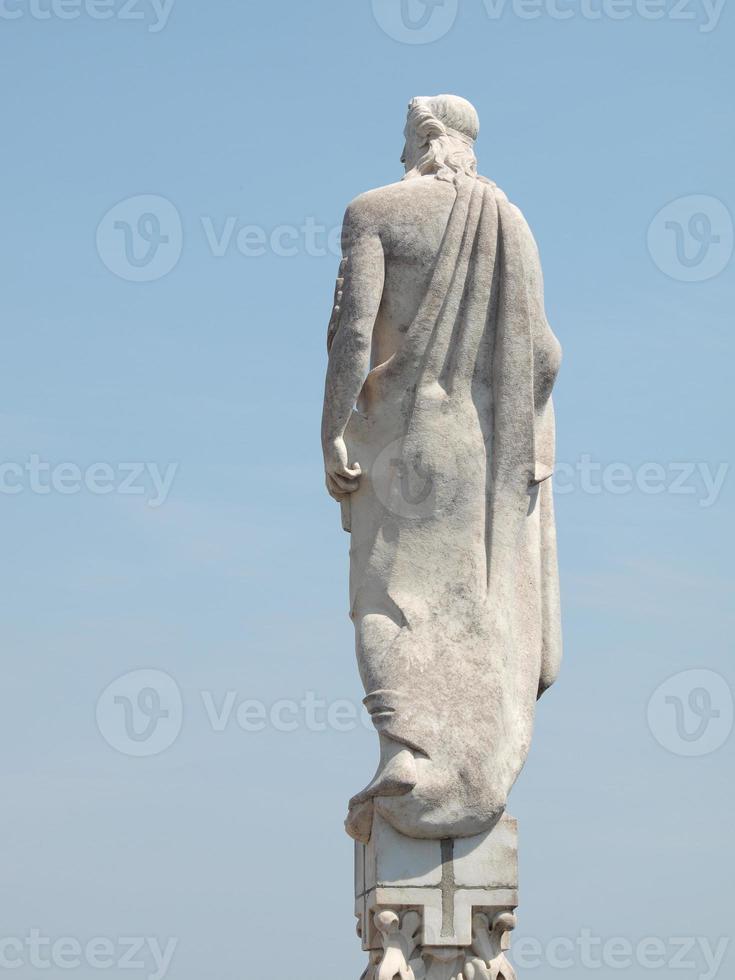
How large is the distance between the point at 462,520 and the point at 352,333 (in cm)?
134

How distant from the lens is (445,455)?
11.1 metres

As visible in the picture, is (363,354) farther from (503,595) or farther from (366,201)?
(503,595)

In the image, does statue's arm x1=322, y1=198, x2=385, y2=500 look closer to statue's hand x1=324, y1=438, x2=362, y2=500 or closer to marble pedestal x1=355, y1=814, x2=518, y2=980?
statue's hand x1=324, y1=438, x2=362, y2=500

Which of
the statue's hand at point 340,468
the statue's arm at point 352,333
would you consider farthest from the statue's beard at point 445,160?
the statue's hand at point 340,468

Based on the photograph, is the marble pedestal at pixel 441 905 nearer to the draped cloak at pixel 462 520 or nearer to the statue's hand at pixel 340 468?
the draped cloak at pixel 462 520

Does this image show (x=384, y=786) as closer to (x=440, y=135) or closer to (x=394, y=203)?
(x=394, y=203)

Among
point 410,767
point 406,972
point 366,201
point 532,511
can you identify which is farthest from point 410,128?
point 406,972

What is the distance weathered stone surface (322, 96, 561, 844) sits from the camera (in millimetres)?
10875

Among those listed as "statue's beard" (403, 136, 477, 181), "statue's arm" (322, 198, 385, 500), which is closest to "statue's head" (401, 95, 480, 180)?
"statue's beard" (403, 136, 477, 181)

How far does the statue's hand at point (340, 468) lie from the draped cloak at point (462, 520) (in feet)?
0.21

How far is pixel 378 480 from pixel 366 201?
1752 mm

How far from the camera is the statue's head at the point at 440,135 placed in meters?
11.6

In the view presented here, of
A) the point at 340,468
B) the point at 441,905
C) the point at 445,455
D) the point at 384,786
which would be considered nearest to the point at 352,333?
the point at 340,468

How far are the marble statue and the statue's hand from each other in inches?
0.5
